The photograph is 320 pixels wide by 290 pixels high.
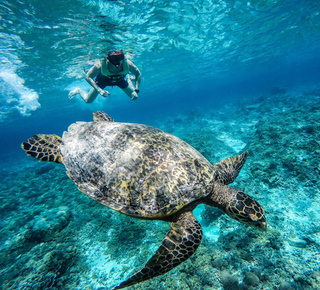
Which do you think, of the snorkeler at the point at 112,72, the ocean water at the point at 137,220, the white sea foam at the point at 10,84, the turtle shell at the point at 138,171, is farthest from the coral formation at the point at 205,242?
the white sea foam at the point at 10,84

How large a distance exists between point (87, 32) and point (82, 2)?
305 centimetres

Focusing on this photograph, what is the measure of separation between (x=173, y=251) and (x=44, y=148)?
3712 millimetres

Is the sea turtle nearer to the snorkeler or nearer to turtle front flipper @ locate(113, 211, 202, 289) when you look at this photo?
turtle front flipper @ locate(113, 211, 202, 289)

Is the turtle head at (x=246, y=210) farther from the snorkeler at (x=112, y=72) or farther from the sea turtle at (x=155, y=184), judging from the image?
the snorkeler at (x=112, y=72)

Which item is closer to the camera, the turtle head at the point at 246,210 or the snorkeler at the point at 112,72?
the turtle head at the point at 246,210

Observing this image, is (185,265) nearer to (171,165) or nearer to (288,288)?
(288,288)

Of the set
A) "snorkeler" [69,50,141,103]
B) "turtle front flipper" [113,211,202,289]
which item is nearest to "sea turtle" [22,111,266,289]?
"turtle front flipper" [113,211,202,289]

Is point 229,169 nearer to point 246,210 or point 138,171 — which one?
point 246,210

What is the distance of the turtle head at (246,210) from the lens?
240 cm

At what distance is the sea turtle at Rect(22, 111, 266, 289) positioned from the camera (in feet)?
7.70

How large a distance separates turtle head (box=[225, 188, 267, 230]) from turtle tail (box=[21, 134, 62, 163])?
3.91 m

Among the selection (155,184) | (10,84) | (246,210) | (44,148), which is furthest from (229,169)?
(10,84)

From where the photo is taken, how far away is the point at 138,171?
2635 millimetres

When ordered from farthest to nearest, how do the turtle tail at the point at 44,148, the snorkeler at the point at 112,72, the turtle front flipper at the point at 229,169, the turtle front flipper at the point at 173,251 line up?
the snorkeler at the point at 112,72, the turtle tail at the point at 44,148, the turtle front flipper at the point at 229,169, the turtle front flipper at the point at 173,251
